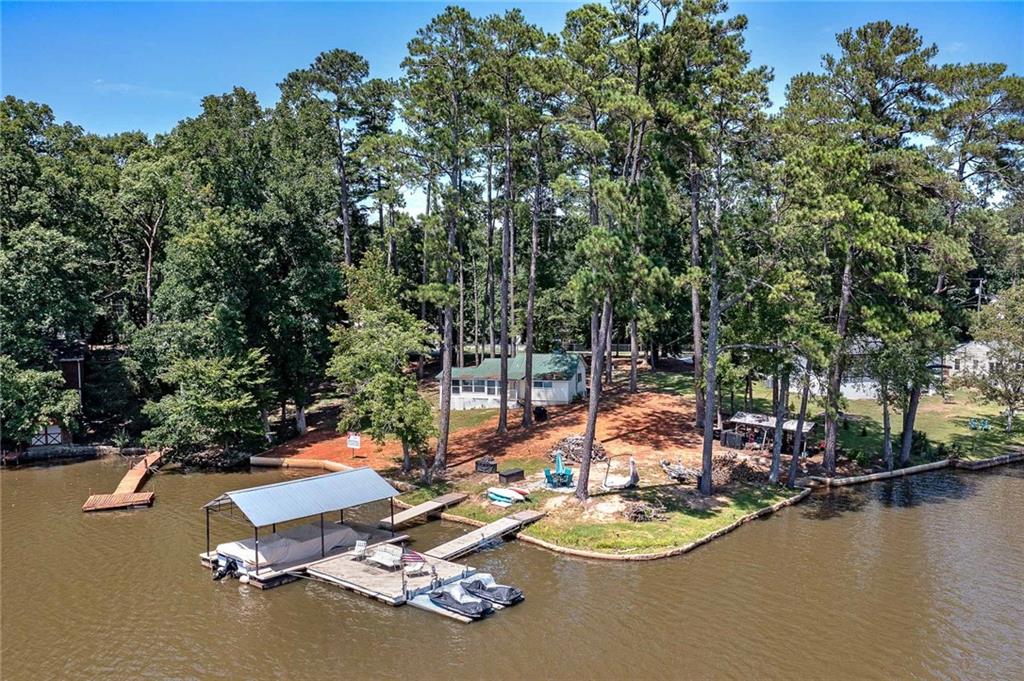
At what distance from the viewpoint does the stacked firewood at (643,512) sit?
24.4m

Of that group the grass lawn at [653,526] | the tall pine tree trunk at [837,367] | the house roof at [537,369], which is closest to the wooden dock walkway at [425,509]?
the grass lawn at [653,526]

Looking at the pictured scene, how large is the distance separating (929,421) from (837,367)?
1571cm

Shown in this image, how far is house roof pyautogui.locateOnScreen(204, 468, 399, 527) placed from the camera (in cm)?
2055

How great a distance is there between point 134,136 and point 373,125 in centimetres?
2329

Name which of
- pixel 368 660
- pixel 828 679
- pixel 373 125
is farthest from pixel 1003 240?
pixel 373 125

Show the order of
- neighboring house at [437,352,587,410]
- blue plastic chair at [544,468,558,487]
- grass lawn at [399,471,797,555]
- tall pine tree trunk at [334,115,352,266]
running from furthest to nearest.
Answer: tall pine tree trunk at [334,115,352,266], neighboring house at [437,352,587,410], blue plastic chair at [544,468,558,487], grass lawn at [399,471,797,555]

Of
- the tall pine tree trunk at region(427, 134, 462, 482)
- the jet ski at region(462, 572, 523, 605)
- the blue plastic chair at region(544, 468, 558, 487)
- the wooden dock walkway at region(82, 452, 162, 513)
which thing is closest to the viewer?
the jet ski at region(462, 572, 523, 605)

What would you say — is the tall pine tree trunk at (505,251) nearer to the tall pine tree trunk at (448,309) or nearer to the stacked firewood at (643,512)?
the tall pine tree trunk at (448,309)

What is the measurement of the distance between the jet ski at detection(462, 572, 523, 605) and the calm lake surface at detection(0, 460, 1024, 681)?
36 cm

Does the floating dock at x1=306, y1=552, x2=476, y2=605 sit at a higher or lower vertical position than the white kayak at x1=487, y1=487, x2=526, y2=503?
lower

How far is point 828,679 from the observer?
15.4m

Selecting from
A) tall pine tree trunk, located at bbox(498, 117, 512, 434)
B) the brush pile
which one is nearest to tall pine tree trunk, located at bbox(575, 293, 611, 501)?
the brush pile

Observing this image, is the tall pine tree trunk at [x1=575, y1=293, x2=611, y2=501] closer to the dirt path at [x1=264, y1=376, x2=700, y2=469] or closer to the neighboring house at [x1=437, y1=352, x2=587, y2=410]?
the dirt path at [x1=264, y1=376, x2=700, y2=469]

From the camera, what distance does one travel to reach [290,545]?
21.8 meters
